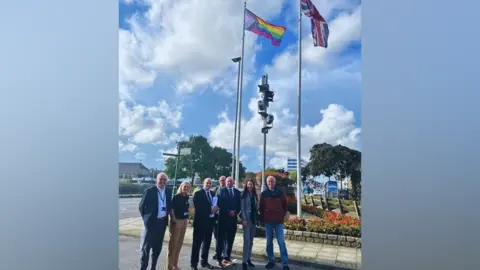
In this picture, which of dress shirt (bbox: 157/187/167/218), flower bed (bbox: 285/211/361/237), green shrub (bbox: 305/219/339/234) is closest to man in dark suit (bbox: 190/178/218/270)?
dress shirt (bbox: 157/187/167/218)

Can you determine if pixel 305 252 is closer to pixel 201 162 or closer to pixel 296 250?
pixel 296 250

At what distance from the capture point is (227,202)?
2.54 metres

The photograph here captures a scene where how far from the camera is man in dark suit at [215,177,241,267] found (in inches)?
99.5

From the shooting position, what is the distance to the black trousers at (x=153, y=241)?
7.23ft

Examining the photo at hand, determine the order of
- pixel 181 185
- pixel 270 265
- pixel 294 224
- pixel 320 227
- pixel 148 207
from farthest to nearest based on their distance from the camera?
pixel 320 227 → pixel 294 224 → pixel 270 265 → pixel 181 185 → pixel 148 207

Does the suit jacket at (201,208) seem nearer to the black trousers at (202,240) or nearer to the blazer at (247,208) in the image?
the black trousers at (202,240)

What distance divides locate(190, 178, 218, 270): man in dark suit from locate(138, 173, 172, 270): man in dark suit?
283 mm

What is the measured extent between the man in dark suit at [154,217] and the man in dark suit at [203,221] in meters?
0.28

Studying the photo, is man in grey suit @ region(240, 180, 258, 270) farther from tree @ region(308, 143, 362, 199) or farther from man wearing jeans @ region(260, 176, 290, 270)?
tree @ region(308, 143, 362, 199)

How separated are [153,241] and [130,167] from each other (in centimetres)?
54

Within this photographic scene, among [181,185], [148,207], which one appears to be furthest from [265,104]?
[148,207]
